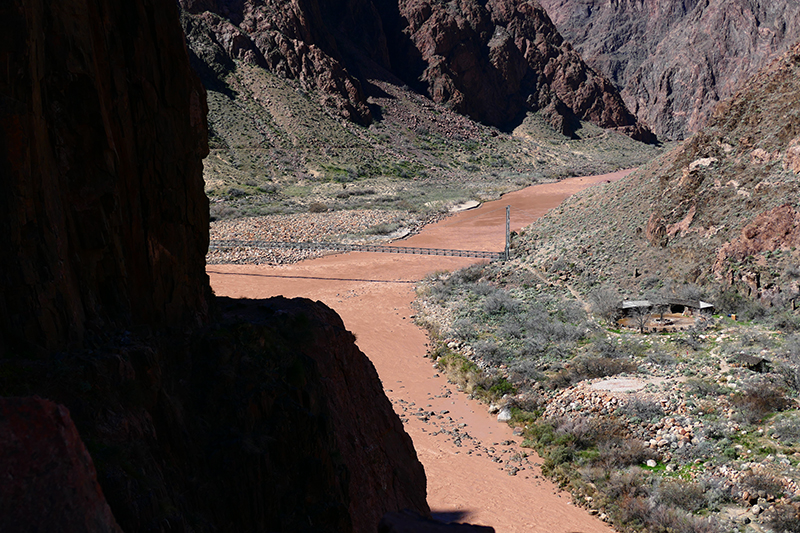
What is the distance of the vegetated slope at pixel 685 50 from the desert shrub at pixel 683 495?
415ft

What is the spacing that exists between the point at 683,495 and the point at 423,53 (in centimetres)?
9794

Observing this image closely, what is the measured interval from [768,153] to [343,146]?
177 ft

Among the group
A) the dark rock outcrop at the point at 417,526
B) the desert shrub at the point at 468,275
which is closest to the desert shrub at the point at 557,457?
the dark rock outcrop at the point at 417,526

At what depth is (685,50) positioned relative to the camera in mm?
133125

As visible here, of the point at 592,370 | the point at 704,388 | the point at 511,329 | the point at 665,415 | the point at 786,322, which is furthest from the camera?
the point at 511,329

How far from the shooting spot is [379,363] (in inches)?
784

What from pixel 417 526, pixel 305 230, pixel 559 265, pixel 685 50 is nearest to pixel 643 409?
pixel 417 526

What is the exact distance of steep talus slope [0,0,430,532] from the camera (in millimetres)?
4336

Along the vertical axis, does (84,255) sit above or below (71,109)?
below

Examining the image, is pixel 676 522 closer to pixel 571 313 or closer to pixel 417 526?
pixel 417 526

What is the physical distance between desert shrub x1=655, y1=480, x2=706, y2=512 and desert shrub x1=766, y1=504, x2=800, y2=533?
1.12 meters

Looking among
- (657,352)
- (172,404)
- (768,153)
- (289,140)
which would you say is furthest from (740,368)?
(289,140)

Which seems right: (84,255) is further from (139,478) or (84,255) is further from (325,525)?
(325,525)

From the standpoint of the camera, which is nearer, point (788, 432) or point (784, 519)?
point (784, 519)
